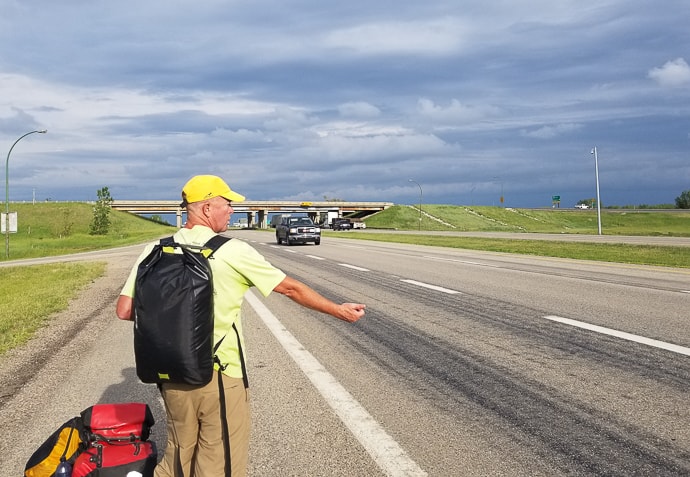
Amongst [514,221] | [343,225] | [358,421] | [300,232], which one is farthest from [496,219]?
[358,421]

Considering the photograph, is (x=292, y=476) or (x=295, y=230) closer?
(x=292, y=476)

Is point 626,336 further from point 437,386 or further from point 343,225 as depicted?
point 343,225

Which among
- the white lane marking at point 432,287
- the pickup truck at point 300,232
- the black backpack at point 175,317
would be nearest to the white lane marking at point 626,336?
the white lane marking at point 432,287

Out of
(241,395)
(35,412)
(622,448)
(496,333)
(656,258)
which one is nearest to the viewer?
(241,395)

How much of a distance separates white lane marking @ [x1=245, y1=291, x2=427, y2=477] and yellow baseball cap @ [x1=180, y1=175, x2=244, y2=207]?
6.44 feet

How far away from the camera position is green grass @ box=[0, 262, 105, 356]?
10477mm

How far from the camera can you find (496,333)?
28.8 ft

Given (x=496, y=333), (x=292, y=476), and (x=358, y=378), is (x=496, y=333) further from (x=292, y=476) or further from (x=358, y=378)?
(x=292, y=476)

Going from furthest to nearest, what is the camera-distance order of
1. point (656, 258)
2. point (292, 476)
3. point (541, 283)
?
point (656, 258), point (541, 283), point (292, 476)

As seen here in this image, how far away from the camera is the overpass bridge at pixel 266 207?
5344 inches

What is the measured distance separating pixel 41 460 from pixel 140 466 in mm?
534

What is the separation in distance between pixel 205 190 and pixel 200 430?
121 cm

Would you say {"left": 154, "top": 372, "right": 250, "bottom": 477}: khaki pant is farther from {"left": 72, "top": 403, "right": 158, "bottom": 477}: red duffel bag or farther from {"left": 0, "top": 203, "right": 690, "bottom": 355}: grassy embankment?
{"left": 0, "top": 203, "right": 690, "bottom": 355}: grassy embankment

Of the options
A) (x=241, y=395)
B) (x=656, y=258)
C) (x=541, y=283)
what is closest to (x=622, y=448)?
(x=241, y=395)
